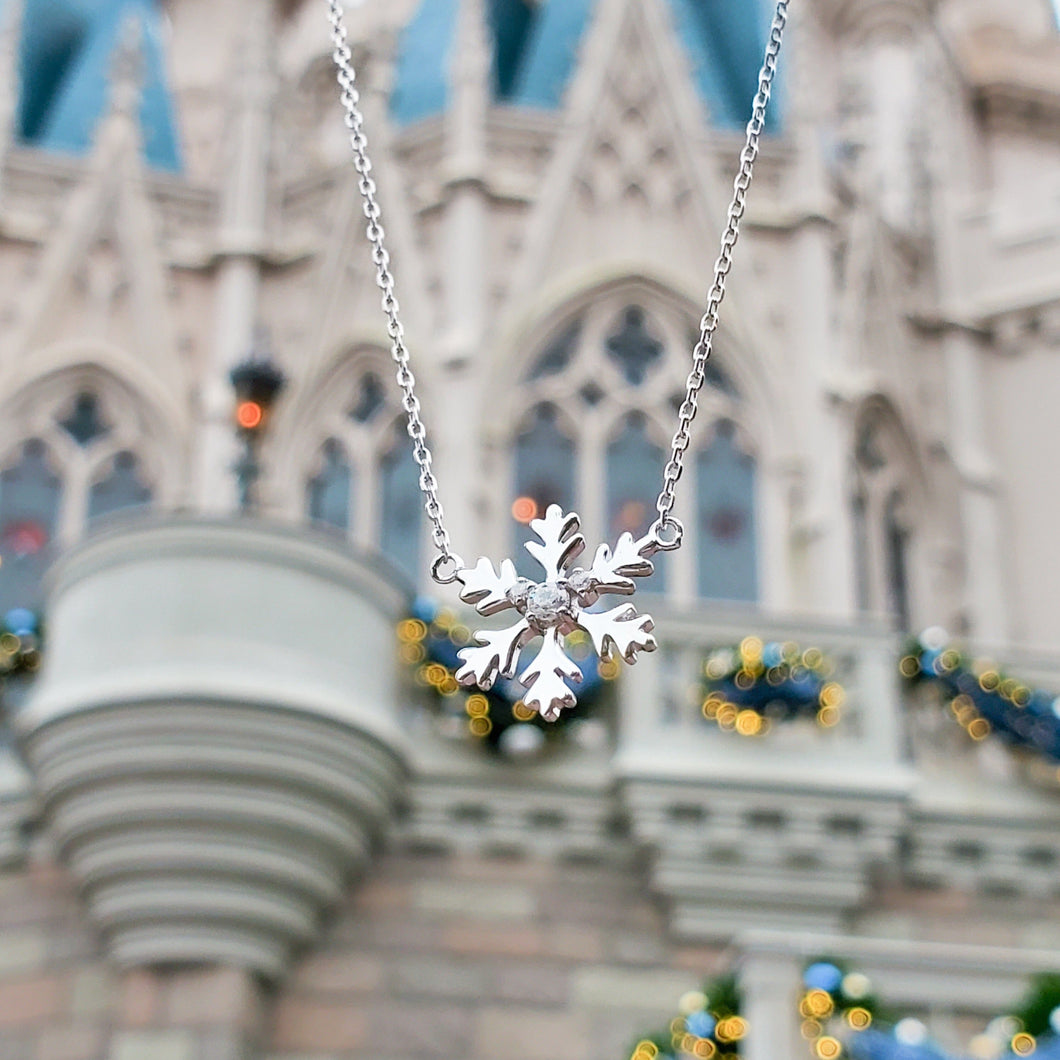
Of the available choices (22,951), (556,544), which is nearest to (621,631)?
(556,544)

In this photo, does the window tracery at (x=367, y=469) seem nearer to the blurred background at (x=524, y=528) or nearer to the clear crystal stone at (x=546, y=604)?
the blurred background at (x=524, y=528)

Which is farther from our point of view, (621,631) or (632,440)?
(632,440)

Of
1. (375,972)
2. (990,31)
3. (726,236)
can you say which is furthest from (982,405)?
(726,236)

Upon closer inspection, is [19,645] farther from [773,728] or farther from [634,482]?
[634,482]

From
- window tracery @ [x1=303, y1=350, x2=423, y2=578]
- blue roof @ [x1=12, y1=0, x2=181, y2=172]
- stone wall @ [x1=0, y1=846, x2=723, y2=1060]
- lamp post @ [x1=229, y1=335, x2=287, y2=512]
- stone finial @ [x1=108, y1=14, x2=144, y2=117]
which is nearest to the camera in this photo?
stone wall @ [x1=0, y1=846, x2=723, y2=1060]

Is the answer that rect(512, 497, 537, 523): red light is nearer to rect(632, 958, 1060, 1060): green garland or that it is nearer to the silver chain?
rect(632, 958, 1060, 1060): green garland

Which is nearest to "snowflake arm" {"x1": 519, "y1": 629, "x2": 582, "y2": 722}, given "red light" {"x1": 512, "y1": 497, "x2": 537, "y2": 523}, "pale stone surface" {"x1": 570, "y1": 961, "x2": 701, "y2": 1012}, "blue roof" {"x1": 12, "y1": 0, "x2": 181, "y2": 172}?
"pale stone surface" {"x1": 570, "y1": 961, "x2": 701, "y2": 1012}

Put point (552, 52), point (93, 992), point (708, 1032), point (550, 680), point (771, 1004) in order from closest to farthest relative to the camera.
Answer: point (550, 680) < point (771, 1004) < point (708, 1032) < point (93, 992) < point (552, 52)
